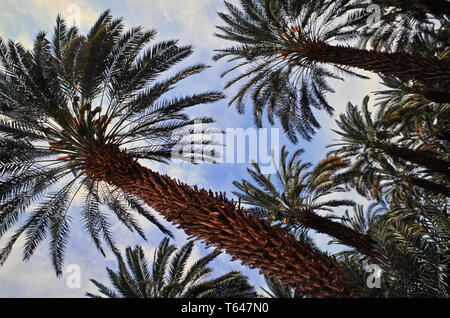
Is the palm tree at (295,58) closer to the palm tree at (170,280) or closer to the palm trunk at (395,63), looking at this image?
the palm trunk at (395,63)

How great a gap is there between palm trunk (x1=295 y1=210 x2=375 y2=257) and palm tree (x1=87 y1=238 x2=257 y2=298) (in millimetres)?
2683

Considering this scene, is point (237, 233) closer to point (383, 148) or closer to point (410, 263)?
point (410, 263)

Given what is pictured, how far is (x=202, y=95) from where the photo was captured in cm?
781

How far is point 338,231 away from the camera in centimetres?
818

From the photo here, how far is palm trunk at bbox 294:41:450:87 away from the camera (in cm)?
650

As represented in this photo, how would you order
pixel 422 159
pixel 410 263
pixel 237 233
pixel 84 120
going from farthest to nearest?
pixel 422 159 < pixel 84 120 < pixel 237 233 < pixel 410 263

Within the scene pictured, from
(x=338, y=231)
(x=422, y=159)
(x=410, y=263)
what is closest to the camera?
(x=410, y=263)

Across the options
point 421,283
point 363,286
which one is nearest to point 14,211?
point 363,286

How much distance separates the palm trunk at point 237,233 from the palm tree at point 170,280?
4.38 meters

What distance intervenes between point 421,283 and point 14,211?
26.5ft

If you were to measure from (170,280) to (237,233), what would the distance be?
6.03 metres

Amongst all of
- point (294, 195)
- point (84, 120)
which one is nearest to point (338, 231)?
point (294, 195)

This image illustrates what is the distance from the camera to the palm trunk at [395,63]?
650 centimetres

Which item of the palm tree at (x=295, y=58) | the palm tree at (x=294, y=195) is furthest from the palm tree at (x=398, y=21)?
the palm tree at (x=294, y=195)
